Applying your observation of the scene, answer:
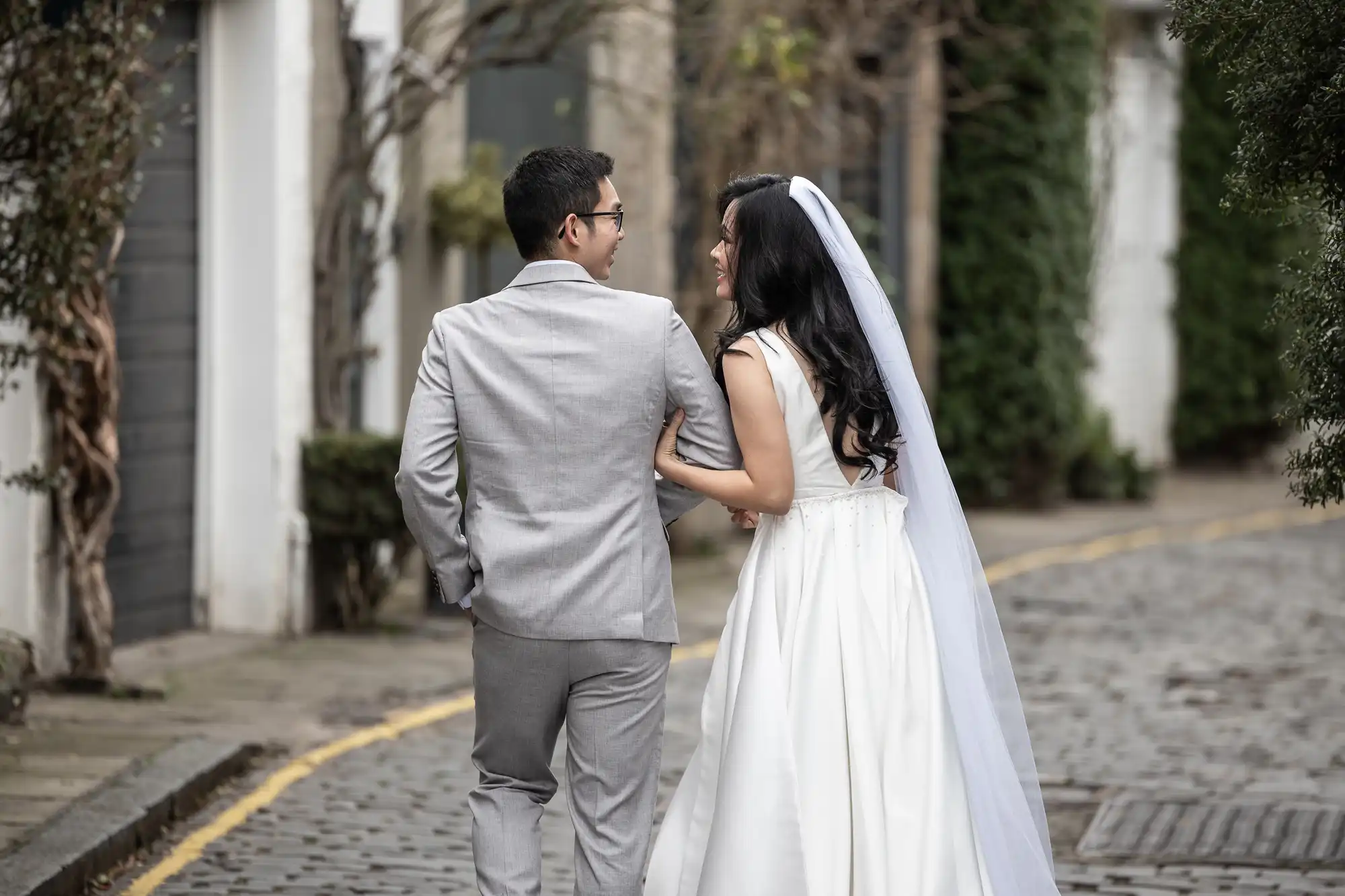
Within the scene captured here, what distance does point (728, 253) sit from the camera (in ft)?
15.4

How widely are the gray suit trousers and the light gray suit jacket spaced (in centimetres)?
7

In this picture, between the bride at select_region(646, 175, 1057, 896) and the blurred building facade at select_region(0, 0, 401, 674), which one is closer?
the bride at select_region(646, 175, 1057, 896)

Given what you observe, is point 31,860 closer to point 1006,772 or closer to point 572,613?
point 572,613

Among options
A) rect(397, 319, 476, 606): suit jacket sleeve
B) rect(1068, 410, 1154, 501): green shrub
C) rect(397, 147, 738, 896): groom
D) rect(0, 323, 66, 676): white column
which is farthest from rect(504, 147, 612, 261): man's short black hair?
rect(1068, 410, 1154, 501): green shrub

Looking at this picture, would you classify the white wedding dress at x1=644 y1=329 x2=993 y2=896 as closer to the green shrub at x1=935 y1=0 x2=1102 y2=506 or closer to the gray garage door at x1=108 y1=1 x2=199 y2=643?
the gray garage door at x1=108 y1=1 x2=199 y2=643

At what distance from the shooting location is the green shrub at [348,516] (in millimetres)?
10289

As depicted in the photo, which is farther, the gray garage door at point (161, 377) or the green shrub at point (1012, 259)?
the green shrub at point (1012, 259)

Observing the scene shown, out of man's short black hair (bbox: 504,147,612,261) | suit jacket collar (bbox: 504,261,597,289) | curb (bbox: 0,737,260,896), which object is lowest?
curb (bbox: 0,737,260,896)

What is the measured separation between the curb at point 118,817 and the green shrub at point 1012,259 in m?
10.4

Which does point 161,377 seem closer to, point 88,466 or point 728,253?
point 88,466

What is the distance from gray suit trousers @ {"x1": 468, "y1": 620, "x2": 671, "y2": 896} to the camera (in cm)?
438

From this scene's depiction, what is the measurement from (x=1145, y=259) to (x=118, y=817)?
16.5 metres

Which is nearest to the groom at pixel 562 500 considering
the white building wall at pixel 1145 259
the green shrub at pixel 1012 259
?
the green shrub at pixel 1012 259

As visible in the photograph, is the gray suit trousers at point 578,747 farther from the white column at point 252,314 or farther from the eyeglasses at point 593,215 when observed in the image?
the white column at point 252,314
